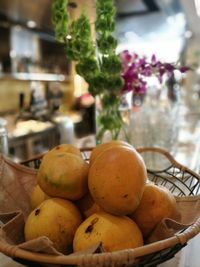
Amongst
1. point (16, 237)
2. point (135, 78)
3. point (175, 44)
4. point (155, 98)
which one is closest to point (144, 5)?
point (155, 98)

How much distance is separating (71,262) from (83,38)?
2.14 ft

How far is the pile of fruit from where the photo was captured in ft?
1.26

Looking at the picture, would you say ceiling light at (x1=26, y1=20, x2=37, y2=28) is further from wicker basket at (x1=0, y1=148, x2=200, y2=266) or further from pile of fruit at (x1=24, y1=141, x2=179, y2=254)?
wicker basket at (x1=0, y1=148, x2=200, y2=266)

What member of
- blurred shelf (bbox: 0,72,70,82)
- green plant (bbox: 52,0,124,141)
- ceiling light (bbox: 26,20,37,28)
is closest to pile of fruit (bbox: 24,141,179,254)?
green plant (bbox: 52,0,124,141)

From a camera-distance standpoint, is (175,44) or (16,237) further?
(175,44)

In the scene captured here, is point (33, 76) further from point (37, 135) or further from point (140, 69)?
point (140, 69)

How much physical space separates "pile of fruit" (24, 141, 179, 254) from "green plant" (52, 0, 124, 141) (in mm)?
461

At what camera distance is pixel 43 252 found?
1.11 feet

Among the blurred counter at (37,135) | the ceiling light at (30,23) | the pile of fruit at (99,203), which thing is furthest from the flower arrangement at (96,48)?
the ceiling light at (30,23)

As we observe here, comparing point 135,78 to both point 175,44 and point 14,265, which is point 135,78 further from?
point 175,44

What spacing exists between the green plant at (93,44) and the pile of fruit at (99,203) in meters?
0.46

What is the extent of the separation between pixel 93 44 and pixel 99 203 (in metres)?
0.60

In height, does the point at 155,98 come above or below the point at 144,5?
below

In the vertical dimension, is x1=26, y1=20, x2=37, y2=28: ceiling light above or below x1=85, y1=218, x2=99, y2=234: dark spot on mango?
above
